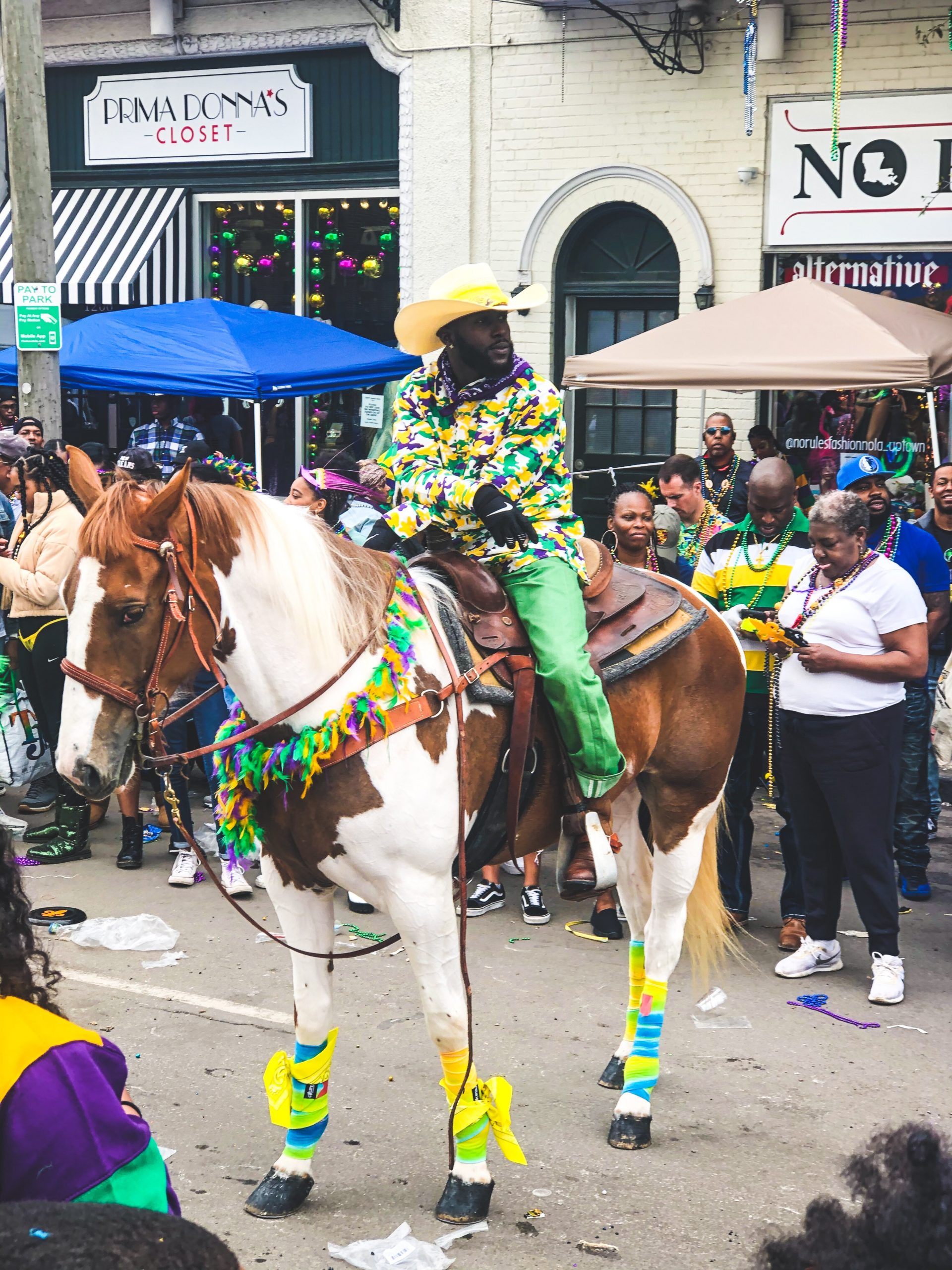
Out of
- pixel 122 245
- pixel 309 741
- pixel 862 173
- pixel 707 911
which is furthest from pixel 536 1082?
pixel 122 245

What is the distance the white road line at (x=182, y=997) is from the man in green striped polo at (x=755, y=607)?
7.52 ft

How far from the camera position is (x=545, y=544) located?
13.8ft

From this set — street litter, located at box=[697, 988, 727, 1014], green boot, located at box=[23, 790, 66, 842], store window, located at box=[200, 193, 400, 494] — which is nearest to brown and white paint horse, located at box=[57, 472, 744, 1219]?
street litter, located at box=[697, 988, 727, 1014]

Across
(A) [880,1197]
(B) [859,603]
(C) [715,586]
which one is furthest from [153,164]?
(A) [880,1197]

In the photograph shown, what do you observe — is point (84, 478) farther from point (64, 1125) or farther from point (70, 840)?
point (70, 840)

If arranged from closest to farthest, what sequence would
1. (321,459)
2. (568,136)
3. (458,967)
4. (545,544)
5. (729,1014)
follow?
1. (458,967)
2. (545,544)
3. (729,1014)
4. (321,459)
5. (568,136)

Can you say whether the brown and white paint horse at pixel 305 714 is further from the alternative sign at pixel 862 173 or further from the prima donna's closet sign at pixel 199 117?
the prima donna's closet sign at pixel 199 117

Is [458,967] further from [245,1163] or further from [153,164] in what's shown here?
[153,164]

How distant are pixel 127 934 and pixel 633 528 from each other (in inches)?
126

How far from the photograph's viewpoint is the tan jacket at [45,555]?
285 inches

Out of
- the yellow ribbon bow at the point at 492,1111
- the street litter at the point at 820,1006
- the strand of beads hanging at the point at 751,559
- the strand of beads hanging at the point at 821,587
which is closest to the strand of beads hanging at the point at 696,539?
the strand of beads hanging at the point at 751,559

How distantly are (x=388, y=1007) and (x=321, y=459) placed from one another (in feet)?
21.2

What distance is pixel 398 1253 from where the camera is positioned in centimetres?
365

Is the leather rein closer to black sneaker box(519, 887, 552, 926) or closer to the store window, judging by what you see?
black sneaker box(519, 887, 552, 926)
